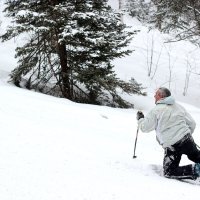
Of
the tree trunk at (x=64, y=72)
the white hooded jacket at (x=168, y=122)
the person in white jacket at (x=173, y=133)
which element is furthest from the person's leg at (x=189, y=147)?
the tree trunk at (x=64, y=72)

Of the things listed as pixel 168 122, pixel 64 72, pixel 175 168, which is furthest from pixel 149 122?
pixel 64 72

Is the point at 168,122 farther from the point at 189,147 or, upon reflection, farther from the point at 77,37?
the point at 77,37

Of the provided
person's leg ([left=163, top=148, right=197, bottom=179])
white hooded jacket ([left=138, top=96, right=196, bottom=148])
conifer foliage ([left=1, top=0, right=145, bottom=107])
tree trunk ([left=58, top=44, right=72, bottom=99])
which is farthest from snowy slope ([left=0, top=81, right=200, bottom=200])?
tree trunk ([left=58, top=44, right=72, bottom=99])

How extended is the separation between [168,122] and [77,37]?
25.0 feet

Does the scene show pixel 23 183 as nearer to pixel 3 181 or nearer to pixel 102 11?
pixel 3 181

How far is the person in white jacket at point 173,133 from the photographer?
6.04 meters

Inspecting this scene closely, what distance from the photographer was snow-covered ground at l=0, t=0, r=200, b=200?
16.5ft

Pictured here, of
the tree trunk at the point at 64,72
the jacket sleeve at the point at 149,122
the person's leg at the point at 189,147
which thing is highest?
the jacket sleeve at the point at 149,122

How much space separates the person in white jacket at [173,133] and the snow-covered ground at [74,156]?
0.21 m

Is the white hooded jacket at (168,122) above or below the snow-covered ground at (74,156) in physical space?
above

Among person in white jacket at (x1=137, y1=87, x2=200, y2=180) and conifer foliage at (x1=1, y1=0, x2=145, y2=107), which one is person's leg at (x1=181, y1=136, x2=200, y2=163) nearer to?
person in white jacket at (x1=137, y1=87, x2=200, y2=180)

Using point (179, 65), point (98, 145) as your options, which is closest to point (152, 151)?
point (98, 145)

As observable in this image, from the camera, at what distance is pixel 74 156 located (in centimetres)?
639

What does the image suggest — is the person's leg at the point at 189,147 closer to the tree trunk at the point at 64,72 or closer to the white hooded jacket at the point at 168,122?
the white hooded jacket at the point at 168,122
